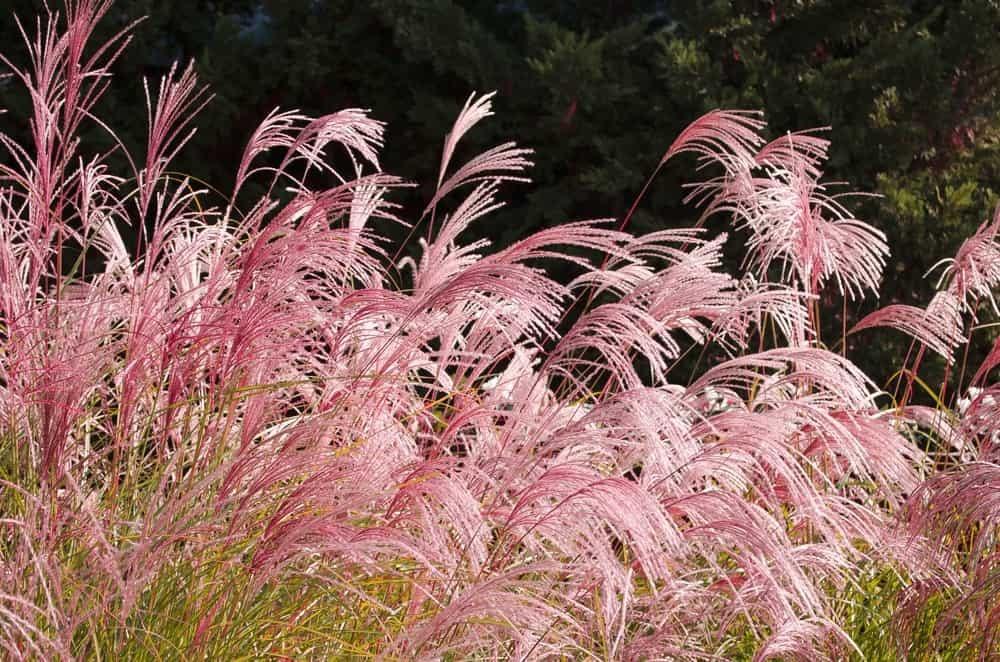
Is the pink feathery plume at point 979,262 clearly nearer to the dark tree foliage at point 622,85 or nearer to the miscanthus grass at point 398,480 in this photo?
the miscanthus grass at point 398,480

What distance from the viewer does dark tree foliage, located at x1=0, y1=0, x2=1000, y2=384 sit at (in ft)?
19.8

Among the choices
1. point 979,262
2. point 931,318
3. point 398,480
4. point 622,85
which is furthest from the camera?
point 622,85

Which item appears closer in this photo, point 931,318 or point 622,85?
point 931,318

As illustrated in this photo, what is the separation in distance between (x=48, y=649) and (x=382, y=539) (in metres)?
0.52

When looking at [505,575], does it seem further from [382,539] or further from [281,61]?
[281,61]

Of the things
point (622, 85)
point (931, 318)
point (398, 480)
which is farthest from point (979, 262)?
point (622, 85)

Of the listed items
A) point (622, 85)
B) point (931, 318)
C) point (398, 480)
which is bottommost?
point (622, 85)

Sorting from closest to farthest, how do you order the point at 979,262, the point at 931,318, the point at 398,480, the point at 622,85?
the point at 398,480, the point at 931,318, the point at 979,262, the point at 622,85

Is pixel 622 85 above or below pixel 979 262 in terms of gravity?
below

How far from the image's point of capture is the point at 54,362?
219cm

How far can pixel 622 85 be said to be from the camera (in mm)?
6414

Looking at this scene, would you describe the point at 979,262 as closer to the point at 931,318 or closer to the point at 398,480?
the point at 931,318

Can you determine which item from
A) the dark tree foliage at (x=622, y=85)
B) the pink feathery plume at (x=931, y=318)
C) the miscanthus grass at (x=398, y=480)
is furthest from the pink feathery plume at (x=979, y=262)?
the dark tree foliage at (x=622, y=85)

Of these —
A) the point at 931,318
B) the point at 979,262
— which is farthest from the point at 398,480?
the point at 979,262
